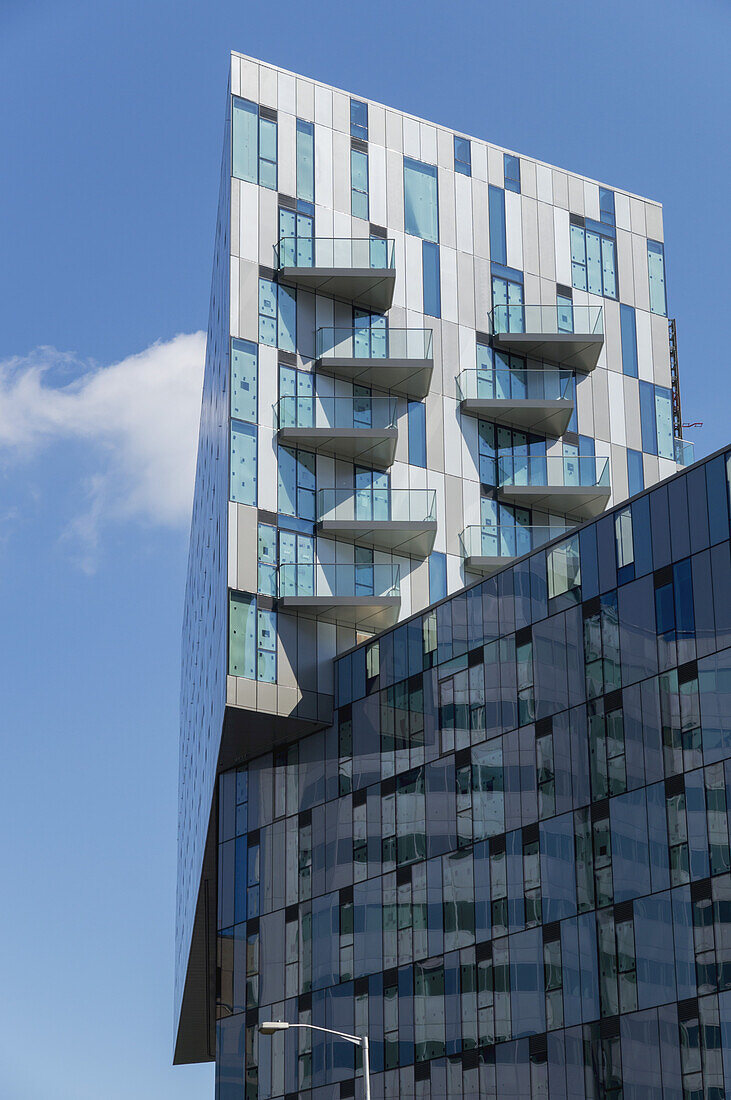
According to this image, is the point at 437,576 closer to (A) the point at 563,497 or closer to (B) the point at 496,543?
(B) the point at 496,543

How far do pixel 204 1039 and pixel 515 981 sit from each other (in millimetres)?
45742

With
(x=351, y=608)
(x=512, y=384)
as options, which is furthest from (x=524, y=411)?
(x=351, y=608)

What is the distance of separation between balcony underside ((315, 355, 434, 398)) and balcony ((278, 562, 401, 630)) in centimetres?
844

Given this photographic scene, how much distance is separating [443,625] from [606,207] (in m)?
26.1

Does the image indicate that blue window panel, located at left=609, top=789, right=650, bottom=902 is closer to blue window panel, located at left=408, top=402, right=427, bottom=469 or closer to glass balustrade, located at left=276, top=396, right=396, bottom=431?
blue window panel, located at left=408, top=402, right=427, bottom=469

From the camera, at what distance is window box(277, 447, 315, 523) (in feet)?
206

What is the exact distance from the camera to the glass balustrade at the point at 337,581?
61281mm

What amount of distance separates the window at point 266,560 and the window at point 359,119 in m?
19.0

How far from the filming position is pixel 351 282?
214 ft

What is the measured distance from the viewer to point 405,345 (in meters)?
65.9

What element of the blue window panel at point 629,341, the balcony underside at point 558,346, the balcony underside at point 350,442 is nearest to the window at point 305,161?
the balcony underside at point 558,346

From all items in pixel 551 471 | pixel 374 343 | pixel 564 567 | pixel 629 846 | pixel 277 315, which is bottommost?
pixel 629 846

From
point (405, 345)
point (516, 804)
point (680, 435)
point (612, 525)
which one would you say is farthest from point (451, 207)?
point (516, 804)

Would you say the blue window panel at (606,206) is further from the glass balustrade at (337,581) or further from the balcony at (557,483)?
the glass balustrade at (337,581)
